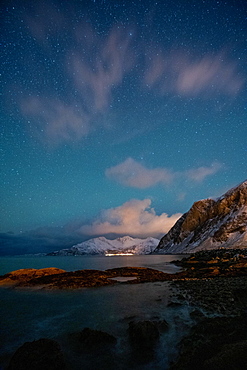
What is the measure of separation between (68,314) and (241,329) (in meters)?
7.76

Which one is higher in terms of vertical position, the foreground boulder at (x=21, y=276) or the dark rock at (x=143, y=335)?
the foreground boulder at (x=21, y=276)

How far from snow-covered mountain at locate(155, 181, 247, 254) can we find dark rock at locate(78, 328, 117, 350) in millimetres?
116935

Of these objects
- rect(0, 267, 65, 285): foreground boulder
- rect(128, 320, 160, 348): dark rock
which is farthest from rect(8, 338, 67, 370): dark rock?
rect(0, 267, 65, 285): foreground boulder

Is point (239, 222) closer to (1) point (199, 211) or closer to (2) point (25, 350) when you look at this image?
(1) point (199, 211)

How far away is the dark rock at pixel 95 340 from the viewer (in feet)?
19.7

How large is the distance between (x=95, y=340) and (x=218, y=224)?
163 meters

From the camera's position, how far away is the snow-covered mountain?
392 ft

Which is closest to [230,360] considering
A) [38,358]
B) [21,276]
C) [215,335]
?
[215,335]

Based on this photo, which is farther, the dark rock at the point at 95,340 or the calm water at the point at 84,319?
the dark rock at the point at 95,340

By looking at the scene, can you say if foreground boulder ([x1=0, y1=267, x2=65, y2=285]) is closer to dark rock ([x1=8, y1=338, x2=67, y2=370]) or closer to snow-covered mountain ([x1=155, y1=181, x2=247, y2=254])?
dark rock ([x1=8, y1=338, x2=67, y2=370])

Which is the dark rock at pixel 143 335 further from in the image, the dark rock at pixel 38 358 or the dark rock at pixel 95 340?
the dark rock at pixel 38 358

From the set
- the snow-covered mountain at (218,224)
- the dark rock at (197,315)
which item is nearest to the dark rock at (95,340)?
the dark rock at (197,315)

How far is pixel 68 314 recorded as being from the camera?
935 cm

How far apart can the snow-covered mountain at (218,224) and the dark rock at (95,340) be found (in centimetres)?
11693
